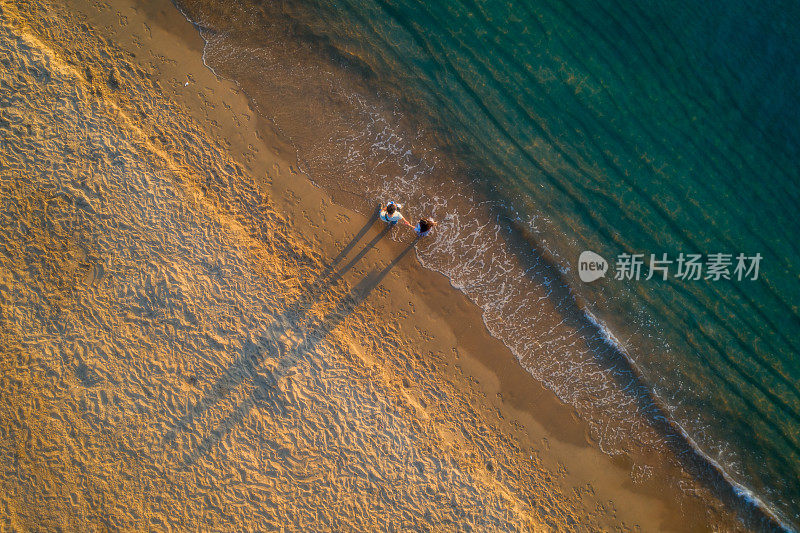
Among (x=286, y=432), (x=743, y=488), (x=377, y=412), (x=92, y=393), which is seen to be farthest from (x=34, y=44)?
(x=743, y=488)

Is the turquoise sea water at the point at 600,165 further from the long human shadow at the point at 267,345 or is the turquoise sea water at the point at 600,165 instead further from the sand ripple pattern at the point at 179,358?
the sand ripple pattern at the point at 179,358

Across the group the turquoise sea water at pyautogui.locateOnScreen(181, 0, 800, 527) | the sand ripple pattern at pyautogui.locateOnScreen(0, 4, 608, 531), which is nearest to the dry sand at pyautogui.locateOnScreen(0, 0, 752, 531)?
the sand ripple pattern at pyautogui.locateOnScreen(0, 4, 608, 531)

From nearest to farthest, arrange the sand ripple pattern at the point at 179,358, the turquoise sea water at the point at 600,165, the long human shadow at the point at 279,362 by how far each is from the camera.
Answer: the sand ripple pattern at the point at 179,358 → the long human shadow at the point at 279,362 → the turquoise sea water at the point at 600,165

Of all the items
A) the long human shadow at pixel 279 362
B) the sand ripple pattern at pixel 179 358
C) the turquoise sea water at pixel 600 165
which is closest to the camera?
the sand ripple pattern at pixel 179 358

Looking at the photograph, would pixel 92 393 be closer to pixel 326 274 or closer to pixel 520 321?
pixel 326 274

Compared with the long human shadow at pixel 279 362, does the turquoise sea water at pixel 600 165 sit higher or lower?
higher

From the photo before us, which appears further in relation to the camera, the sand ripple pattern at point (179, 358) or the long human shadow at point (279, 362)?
the long human shadow at point (279, 362)

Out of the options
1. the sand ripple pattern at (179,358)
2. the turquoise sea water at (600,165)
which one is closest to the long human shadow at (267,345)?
the sand ripple pattern at (179,358)
